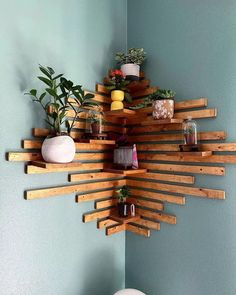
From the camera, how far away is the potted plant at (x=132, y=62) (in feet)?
4.81

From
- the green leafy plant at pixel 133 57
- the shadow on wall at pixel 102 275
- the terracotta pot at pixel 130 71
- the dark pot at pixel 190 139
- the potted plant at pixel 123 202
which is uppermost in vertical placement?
the green leafy plant at pixel 133 57

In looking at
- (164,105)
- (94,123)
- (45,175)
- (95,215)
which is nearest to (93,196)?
(95,215)

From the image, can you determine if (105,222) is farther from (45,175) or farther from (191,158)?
(191,158)

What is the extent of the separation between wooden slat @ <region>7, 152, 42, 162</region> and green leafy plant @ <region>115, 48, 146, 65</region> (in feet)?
2.63

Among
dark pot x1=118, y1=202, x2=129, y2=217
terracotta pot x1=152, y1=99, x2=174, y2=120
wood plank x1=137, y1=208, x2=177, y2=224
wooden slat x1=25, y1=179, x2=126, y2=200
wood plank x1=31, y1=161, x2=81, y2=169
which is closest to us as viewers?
wood plank x1=31, y1=161, x2=81, y2=169

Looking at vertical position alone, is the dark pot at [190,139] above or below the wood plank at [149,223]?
above

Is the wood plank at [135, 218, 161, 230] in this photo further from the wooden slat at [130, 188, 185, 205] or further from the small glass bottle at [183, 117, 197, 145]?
the small glass bottle at [183, 117, 197, 145]

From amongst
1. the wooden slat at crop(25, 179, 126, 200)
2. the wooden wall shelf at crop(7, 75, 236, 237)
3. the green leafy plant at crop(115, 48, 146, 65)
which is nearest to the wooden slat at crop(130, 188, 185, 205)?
the wooden wall shelf at crop(7, 75, 236, 237)

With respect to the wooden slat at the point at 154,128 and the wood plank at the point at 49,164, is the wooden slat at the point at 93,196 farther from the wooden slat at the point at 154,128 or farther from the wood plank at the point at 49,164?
the wooden slat at the point at 154,128

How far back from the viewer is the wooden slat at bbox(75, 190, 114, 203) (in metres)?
1.36

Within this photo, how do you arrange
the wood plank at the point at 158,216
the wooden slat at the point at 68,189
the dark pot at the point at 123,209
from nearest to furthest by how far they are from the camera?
the wooden slat at the point at 68,189 → the wood plank at the point at 158,216 → the dark pot at the point at 123,209

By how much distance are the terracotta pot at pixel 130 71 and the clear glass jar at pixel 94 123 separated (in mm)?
313

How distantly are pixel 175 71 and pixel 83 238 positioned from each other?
1.15 m

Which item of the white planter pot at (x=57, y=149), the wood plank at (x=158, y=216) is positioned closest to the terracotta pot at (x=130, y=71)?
the white planter pot at (x=57, y=149)
